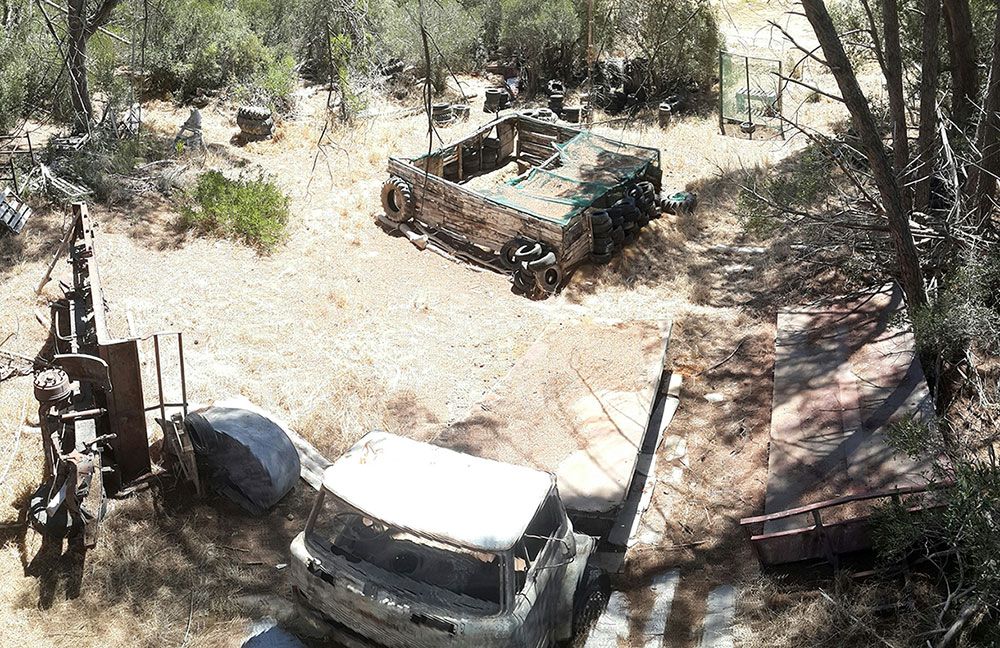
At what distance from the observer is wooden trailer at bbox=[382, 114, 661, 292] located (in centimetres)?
1256

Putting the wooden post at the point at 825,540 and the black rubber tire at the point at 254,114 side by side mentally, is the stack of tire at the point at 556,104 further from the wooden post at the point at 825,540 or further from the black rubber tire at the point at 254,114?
the wooden post at the point at 825,540

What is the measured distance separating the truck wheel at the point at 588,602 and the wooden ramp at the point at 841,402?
141cm

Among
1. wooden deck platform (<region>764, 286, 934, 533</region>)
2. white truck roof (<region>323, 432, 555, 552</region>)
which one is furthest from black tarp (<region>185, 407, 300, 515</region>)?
wooden deck platform (<region>764, 286, 934, 533</region>)

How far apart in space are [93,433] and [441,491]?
310 cm

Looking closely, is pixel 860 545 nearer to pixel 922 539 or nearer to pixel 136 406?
pixel 922 539

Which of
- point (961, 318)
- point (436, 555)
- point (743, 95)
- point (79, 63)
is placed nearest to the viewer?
point (436, 555)

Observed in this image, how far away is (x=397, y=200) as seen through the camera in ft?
47.2

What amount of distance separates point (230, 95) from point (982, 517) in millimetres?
18937

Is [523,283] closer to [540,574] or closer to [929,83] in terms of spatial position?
[929,83]

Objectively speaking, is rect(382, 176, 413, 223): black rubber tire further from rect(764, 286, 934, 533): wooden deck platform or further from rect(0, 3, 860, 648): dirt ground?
rect(764, 286, 934, 533): wooden deck platform

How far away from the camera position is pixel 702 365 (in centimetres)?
1031

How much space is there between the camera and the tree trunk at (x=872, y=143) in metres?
7.41

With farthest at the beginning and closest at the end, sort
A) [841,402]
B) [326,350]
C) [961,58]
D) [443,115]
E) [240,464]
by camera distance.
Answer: [443,115] < [961,58] < [326,350] < [841,402] < [240,464]

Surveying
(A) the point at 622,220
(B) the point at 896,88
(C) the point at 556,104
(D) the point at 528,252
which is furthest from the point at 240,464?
(C) the point at 556,104
